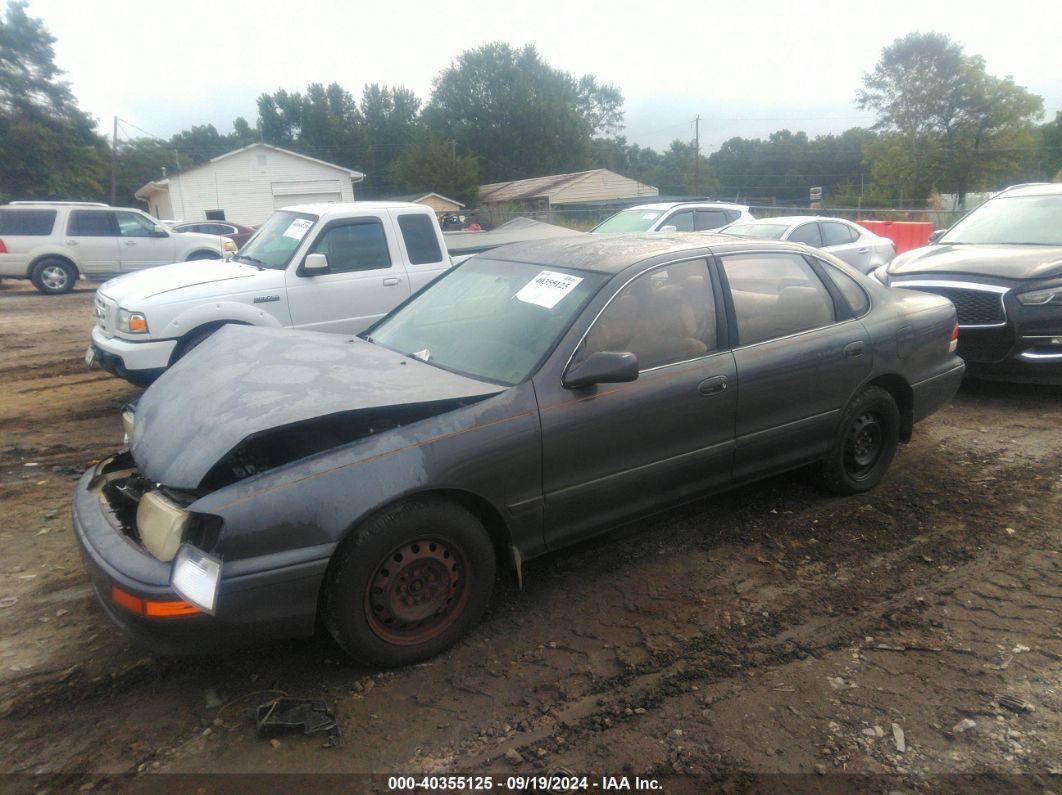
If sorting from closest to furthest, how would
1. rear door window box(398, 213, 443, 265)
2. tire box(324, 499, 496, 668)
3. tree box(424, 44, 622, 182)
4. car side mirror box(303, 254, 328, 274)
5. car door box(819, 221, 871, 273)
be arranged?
tire box(324, 499, 496, 668)
car side mirror box(303, 254, 328, 274)
rear door window box(398, 213, 443, 265)
car door box(819, 221, 871, 273)
tree box(424, 44, 622, 182)

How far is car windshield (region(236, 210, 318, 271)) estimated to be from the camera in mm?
7379

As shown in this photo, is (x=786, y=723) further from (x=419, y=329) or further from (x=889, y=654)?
(x=419, y=329)

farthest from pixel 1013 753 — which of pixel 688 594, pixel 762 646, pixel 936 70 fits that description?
pixel 936 70

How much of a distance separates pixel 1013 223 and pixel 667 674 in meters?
7.04

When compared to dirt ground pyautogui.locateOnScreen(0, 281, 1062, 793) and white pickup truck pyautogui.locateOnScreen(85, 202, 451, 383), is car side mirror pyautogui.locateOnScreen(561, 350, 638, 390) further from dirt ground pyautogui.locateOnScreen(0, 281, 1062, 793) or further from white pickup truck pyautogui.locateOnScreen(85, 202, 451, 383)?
white pickup truck pyautogui.locateOnScreen(85, 202, 451, 383)

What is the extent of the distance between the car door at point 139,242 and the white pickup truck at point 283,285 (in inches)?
421

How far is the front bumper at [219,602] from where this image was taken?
2754 millimetres

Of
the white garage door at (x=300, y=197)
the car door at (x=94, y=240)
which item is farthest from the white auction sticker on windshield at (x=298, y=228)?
the white garage door at (x=300, y=197)

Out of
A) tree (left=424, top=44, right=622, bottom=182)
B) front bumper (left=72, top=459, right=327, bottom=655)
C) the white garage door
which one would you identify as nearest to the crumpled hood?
front bumper (left=72, top=459, right=327, bottom=655)

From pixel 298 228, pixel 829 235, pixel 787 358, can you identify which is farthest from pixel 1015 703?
pixel 829 235

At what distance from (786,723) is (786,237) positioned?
367 inches

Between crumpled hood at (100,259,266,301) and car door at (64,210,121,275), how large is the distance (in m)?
10.8

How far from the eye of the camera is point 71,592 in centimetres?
382

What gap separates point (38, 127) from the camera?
1639 inches
